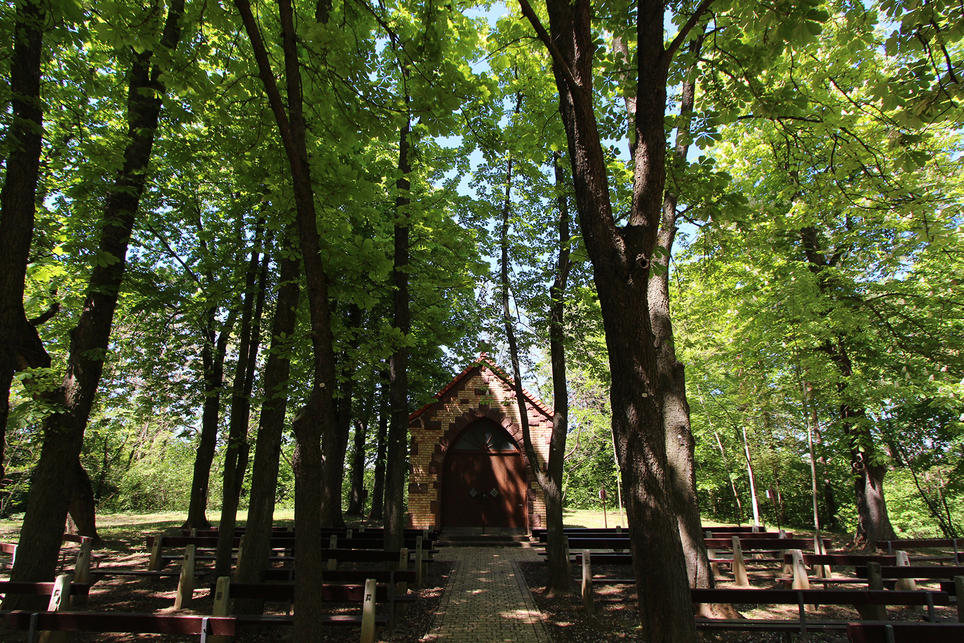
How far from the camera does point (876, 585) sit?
6.56m

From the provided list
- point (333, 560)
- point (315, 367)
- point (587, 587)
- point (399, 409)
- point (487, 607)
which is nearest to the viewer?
point (315, 367)

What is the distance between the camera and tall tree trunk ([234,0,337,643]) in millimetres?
3486

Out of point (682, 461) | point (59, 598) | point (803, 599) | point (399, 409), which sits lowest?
point (803, 599)

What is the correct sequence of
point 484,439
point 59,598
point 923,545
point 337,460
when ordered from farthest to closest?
point 484,439 → point 337,460 → point 923,545 → point 59,598

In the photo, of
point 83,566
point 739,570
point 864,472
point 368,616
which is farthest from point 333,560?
point 864,472

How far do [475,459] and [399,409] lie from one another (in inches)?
293

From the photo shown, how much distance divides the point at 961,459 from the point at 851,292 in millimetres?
7615

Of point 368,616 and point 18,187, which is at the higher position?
point 18,187

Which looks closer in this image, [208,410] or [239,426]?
[239,426]

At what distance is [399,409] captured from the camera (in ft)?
31.8

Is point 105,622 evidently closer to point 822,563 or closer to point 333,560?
point 333,560

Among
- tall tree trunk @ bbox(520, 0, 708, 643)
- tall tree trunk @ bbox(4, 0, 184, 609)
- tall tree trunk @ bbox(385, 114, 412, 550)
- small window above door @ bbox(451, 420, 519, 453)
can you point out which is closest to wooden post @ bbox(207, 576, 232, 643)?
tall tree trunk @ bbox(4, 0, 184, 609)

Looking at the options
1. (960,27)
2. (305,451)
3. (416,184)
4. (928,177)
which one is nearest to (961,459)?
(928,177)

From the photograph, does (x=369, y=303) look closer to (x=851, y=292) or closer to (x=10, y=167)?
(x=10, y=167)
